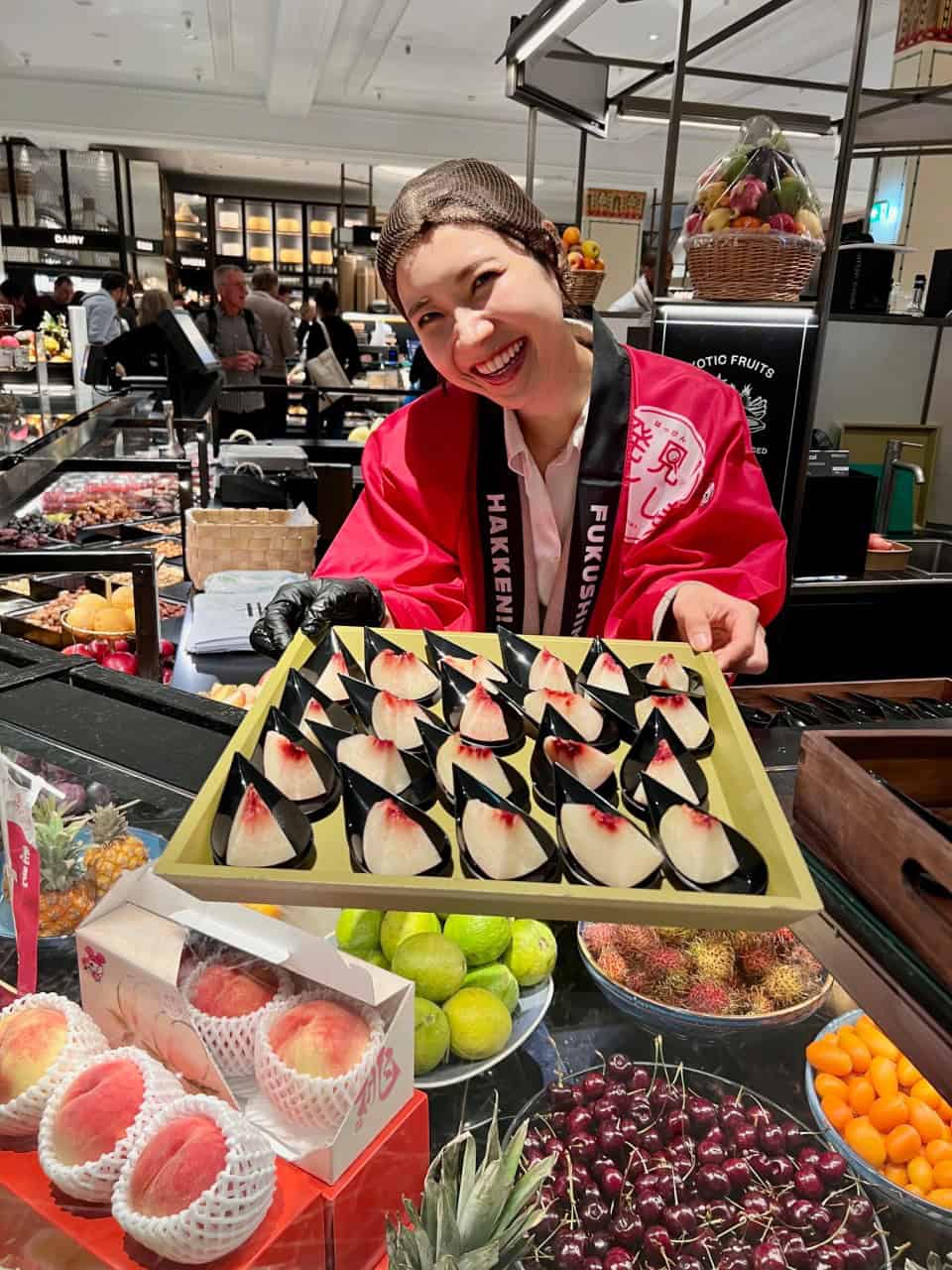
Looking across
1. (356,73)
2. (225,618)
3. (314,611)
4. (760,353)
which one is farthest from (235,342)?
(314,611)

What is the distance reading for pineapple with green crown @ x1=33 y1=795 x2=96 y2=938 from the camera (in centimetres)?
89

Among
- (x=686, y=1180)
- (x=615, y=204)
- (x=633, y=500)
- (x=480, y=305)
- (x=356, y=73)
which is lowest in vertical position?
(x=686, y=1180)

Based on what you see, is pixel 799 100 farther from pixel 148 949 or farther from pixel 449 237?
pixel 148 949

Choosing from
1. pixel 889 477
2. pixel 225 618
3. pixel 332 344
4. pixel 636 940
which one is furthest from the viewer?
pixel 332 344

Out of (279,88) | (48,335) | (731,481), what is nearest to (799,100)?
(279,88)

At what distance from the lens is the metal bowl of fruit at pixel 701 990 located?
39.0 inches

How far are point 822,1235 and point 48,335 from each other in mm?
6474

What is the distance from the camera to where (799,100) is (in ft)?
34.6

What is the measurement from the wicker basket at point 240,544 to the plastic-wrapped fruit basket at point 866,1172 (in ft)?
8.48

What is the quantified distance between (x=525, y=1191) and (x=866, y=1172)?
37 centimetres

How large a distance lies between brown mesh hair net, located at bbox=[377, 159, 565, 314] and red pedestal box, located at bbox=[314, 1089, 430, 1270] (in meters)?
1.26

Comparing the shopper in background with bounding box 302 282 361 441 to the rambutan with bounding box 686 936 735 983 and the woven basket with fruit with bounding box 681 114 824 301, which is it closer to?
the woven basket with fruit with bounding box 681 114 824 301

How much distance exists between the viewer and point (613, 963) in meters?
1.02

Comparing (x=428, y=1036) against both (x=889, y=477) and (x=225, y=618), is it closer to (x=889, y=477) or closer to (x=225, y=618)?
(x=225, y=618)
